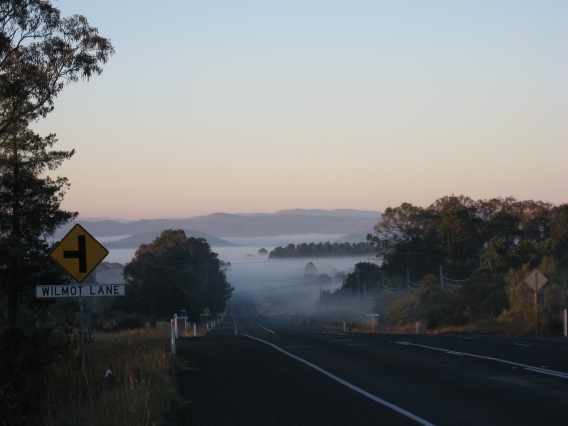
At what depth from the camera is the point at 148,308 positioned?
7581 cm

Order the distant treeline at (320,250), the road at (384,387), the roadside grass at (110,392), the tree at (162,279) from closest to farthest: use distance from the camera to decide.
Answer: the roadside grass at (110,392) → the road at (384,387) → the tree at (162,279) → the distant treeline at (320,250)

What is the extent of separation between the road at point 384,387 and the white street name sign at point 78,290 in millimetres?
2347

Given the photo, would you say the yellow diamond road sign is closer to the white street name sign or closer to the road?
the white street name sign

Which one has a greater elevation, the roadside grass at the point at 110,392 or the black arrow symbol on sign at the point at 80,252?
the black arrow symbol on sign at the point at 80,252

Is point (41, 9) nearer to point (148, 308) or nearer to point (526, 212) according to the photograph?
point (148, 308)

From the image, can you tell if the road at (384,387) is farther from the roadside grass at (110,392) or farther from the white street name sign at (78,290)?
the white street name sign at (78,290)

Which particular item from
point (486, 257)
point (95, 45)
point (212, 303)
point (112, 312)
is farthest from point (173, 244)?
point (95, 45)

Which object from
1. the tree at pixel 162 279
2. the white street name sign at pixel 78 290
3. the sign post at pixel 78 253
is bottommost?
the tree at pixel 162 279

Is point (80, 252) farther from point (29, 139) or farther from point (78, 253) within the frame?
point (29, 139)

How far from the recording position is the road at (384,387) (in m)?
9.31

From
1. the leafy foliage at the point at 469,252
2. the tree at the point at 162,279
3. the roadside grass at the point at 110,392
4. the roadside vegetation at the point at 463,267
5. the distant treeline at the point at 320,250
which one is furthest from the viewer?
the distant treeline at the point at 320,250

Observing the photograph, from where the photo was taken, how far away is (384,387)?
39.1ft

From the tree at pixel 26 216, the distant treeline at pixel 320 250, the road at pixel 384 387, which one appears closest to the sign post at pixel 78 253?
the road at pixel 384 387

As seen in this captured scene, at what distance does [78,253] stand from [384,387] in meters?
6.14
